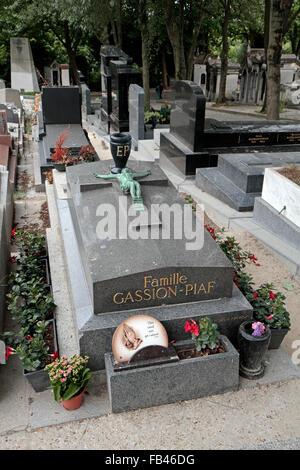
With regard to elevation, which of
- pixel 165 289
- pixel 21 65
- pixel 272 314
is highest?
pixel 21 65

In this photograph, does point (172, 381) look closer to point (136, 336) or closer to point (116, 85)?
point (136, 336)

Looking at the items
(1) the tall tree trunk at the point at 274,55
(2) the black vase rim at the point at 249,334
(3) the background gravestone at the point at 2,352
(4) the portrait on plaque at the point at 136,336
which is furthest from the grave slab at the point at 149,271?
(1) the tall tree trunk at the point at 274,55

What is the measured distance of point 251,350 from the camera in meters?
4.32

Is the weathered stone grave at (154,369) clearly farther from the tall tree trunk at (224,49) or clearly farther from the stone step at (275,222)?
the tall tree trunk at (224,49)

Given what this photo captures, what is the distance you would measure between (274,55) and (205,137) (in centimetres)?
571

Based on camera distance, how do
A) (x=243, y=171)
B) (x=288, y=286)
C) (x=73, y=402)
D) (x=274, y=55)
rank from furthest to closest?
(x=274, y=55) < (x=243, y=171) < (x=288, y=286) < (x=73, y=402)

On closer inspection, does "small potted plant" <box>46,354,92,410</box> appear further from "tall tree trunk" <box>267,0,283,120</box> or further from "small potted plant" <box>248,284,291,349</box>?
"tall tree trunk" <box>267,0,283,120</box>

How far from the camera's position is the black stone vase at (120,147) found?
5.91 m

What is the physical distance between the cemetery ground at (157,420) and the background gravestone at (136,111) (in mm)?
10856

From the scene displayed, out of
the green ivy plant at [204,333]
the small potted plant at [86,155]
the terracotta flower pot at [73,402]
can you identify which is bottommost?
the terracotta flower pot at [73,402]

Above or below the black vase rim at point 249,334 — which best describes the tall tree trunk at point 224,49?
above

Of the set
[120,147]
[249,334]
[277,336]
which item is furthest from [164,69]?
[249,334]
